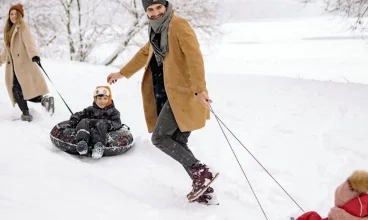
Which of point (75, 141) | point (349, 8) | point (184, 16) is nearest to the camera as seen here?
point (75, 141)

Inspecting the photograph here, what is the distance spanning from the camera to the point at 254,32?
1308 inches

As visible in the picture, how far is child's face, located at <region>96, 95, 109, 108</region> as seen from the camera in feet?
16.2

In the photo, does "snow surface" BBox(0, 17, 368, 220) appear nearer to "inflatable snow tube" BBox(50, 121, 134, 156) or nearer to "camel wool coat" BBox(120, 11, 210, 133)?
"inflatable snow tube" BBox(50, 121, 134, 156)

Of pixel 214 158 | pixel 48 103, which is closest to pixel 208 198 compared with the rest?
pixel 214 158

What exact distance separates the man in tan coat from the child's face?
158 cm

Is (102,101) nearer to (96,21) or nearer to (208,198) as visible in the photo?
(208,198)

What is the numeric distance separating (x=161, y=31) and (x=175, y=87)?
484 millimetres

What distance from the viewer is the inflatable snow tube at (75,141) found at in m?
4.59

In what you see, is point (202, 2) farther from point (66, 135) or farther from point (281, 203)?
point (281, 203)

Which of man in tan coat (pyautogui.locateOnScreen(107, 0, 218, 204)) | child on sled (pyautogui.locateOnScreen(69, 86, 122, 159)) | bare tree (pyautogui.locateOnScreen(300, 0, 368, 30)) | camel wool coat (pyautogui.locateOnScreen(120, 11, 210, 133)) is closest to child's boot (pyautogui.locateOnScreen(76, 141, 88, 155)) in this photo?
child on sled (pyautogui.locateOnScreen(69, 86, 122, 159))

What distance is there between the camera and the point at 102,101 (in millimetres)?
4941

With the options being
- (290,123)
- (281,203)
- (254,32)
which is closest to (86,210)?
(281,203)

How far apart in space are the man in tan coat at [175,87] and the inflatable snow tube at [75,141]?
131 cm

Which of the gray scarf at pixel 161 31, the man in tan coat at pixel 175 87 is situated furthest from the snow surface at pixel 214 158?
the gray scarf at pixel 161 31
